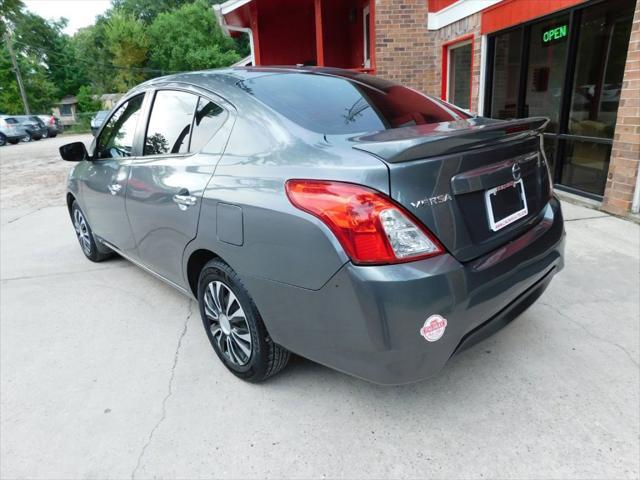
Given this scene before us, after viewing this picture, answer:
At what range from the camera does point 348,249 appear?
1.62 m

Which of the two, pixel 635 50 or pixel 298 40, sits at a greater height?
pixel 298 40

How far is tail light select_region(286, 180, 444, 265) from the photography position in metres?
1.61

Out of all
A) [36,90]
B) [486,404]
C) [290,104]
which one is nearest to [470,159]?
[290,104]

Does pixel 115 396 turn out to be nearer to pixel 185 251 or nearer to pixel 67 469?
pixel 67 469

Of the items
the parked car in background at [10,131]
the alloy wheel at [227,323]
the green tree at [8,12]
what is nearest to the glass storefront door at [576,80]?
the alloy wheel at [227,323]

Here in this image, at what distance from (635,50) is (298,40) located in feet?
32.5

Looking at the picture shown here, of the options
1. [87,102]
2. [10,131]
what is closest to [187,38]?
[87,102]

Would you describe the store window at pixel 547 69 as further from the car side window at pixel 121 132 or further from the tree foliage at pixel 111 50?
the tree foliage at pixel 111 50

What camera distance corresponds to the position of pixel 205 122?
238 cm

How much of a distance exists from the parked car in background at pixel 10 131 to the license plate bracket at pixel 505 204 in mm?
30259

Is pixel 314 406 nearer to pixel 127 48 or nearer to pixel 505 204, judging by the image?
pixel 505 204

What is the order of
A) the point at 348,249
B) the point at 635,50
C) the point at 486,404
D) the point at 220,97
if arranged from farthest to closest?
the point at 635,50, the point at 220,97, the point at 486,404, the point at 348,249

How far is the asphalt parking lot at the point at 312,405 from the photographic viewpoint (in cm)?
184

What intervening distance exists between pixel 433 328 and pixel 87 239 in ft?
12.5
